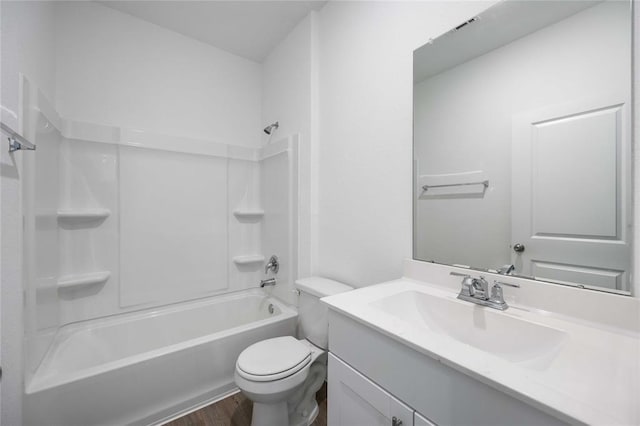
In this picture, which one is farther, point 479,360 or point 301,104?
point 301,104

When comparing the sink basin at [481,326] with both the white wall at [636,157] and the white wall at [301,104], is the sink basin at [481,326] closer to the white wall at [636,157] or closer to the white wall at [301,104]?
the white wall at [636,157]

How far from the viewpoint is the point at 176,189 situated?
2.10 metres

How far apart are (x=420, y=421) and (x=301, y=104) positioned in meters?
1.99

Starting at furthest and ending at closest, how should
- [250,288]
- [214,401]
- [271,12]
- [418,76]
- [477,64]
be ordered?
[250,288] < [271,12] < [214,401] < [418,76] < [477,64]

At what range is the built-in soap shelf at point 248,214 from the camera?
2387 millimetres

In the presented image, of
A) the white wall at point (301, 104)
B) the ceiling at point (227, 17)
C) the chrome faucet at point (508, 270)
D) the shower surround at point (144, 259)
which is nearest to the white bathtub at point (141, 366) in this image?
the shower surround at point (144, 259)

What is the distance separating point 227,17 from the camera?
6.24 feet

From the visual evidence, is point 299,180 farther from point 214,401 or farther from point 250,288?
point 214,401

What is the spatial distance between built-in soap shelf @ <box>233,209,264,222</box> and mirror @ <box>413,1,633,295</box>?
63.8 inches

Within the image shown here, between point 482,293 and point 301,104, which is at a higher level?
point 301,104

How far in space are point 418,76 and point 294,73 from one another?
3.88ft

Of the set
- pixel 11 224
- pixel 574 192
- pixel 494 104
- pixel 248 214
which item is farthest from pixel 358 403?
pixel 248 214

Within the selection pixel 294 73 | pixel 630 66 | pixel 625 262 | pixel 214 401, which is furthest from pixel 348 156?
pixel 214 401

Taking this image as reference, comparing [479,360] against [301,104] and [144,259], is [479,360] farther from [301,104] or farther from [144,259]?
[144,259]
